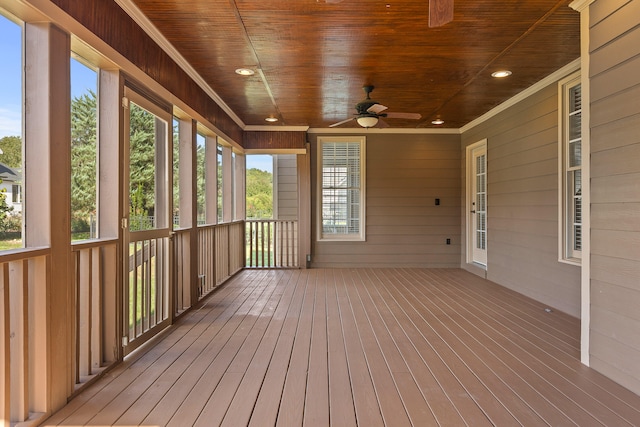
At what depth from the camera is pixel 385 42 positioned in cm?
337

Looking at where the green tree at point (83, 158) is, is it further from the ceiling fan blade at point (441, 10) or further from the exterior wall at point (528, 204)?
the exterior wall at point (528, 204)

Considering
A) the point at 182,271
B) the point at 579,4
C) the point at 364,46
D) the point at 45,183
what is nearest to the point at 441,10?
the point at 579,4

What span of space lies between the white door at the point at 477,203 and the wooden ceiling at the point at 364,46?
136 cm

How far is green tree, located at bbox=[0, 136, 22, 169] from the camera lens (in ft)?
6.19

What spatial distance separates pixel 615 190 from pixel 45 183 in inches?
131

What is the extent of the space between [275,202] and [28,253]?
6.11 m

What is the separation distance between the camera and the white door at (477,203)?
629 cm

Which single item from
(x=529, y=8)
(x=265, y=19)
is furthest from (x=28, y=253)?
(x=529, y=8)

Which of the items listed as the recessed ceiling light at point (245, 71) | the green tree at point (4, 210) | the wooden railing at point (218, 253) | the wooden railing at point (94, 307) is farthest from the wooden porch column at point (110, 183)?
the wooden railing at point (218, 253)

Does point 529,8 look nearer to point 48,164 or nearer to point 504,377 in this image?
point 504,377

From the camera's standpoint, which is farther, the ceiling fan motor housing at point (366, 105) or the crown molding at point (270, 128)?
the crown molding at point (270, 128)

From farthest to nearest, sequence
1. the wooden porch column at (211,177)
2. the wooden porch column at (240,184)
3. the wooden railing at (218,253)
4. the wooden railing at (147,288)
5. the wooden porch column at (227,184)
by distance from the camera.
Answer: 1. the wooden porch column at (240,184)
2. the wooden porch column at (227,184)
3. the wooden porch column at (211,177)
4. the wooden railing at (218,253)
5. the wooden railing at (147,288)

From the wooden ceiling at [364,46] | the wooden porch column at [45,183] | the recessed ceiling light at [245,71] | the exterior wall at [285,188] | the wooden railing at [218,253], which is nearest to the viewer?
the wooden porch column at [45,183]

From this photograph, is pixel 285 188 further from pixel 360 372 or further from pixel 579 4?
pixel 579 4
